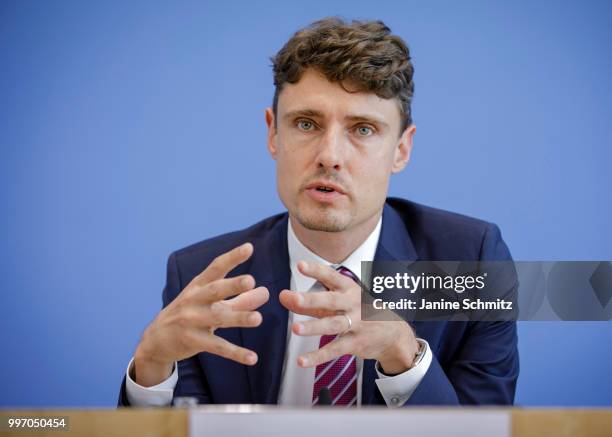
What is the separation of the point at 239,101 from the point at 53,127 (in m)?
0.63

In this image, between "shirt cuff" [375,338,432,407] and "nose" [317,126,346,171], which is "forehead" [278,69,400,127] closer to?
"nose" [317,126,346,171]

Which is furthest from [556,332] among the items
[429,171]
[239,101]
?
[239,101]

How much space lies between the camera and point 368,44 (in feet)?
6.68

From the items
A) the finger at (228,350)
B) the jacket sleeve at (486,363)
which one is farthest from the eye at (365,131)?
the finger at (228,350)

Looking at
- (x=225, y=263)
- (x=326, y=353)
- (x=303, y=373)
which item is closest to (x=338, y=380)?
(x=303, y=373)

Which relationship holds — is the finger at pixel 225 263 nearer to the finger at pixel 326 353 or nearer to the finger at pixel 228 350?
the finger at pixel 228 350

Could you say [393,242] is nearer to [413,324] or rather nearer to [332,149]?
[413,324]

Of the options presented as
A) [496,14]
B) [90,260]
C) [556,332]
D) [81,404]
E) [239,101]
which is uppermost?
[496,14]

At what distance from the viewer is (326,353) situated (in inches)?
60.1

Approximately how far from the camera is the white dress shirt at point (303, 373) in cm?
172

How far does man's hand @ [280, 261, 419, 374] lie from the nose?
0.43 metres

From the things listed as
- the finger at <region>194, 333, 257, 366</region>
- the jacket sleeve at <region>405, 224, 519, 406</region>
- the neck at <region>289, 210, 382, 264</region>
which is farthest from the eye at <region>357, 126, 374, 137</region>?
the finger at <region>194, 333, 257, 366</region>

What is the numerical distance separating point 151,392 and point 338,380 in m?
0.53

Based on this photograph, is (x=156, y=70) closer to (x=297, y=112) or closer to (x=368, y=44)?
(x=297, y=112)
